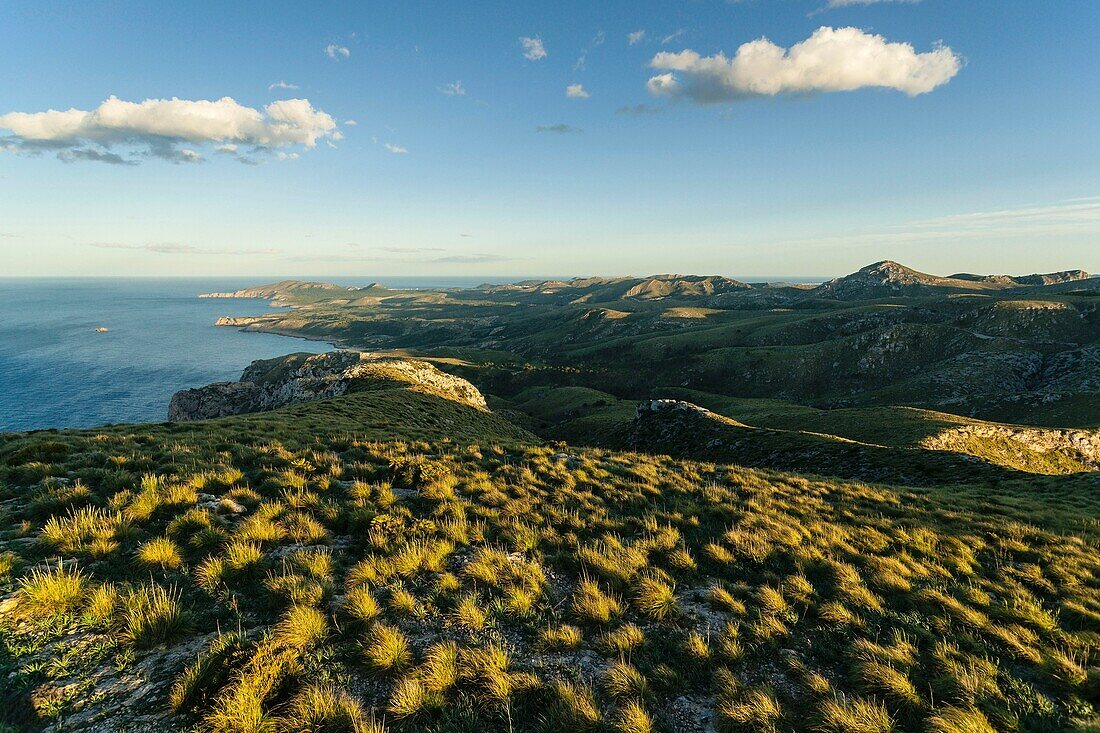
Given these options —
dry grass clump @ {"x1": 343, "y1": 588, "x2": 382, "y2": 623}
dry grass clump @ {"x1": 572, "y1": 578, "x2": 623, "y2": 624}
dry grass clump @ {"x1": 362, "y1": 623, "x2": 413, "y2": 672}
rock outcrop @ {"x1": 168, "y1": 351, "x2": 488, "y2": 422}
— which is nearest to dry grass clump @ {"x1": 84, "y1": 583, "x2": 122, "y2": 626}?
dry grass clump @ {"x1": 343, "y1": 588, "x2": 382, "y2": 623}

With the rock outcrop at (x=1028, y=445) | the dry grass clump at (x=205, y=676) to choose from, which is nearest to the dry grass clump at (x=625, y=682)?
the dry grass clump at (x=205, y=676)

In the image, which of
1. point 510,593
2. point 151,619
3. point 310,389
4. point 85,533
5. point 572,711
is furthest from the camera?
point 310,389

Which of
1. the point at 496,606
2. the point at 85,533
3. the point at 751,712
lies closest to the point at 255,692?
the point at 496,606

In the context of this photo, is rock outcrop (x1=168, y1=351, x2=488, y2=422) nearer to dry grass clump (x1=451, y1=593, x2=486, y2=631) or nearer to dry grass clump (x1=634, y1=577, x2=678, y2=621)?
dry grass clump (x1=451, y1=593, x2=486, y2=631)

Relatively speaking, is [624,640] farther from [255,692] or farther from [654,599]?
[255,692]

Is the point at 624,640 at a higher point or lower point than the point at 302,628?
lower

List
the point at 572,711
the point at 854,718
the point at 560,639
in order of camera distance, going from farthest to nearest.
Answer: the point at 560,639 → the point at 854,718 → the point at 572,711

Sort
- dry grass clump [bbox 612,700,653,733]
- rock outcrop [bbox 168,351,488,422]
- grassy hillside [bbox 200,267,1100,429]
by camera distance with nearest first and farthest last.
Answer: dry grass clump [bbox 612,700,653,733] < rock outcrop [bbox 168,351,488,422] < grassy hillside [bbox 200,267,1100,429]

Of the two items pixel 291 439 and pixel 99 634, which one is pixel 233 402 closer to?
pixel 291 439

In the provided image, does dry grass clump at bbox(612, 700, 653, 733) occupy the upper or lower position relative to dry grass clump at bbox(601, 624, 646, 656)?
upper
